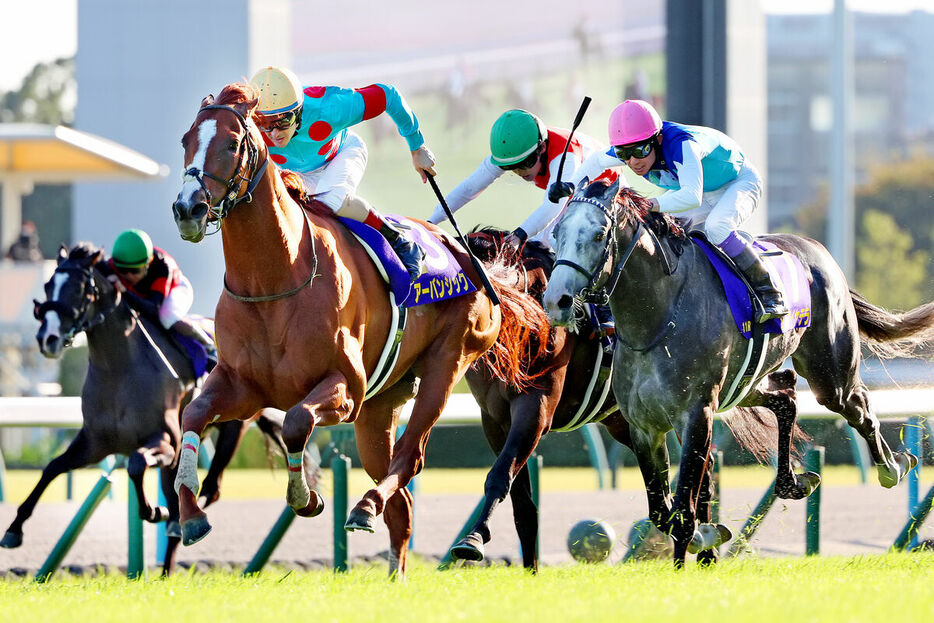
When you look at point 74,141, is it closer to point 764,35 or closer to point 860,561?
point 764,35

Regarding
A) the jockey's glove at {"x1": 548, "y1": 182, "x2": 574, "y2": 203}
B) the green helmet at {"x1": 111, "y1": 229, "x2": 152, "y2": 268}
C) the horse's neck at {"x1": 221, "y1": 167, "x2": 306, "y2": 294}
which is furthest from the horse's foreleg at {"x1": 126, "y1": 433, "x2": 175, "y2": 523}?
the jockey's glove at {"x1": 548, "y1": 182, "x2": 574, "y2": 203}

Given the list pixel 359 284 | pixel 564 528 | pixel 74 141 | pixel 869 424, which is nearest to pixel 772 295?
pixel 869 424

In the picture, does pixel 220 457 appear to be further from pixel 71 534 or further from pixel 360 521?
pixel 360 521

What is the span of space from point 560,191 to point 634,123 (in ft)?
1.37

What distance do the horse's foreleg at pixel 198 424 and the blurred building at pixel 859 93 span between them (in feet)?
73.8

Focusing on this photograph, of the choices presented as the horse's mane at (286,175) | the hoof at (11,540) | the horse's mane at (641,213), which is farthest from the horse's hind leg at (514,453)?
the hoof at (11,540)

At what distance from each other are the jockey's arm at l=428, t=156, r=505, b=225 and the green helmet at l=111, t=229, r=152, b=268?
1939 mm

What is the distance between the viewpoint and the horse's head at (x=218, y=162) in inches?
192

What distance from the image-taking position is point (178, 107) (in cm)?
2020

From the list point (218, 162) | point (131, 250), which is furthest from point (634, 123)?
point (131, 250)

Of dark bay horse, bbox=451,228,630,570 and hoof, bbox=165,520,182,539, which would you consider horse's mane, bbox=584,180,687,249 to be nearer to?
dark bay horse, bbox=451,228,630,570

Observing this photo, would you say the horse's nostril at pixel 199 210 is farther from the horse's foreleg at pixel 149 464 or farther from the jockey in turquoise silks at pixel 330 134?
the horse's foreleg at pixel 149 464

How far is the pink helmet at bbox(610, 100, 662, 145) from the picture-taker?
19.7 feet

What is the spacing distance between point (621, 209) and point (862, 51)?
29.1 metres
